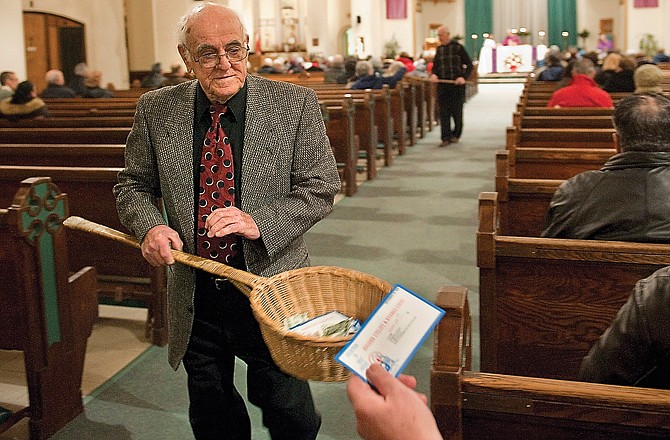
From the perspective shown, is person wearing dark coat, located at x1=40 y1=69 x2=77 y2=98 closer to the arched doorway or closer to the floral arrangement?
the arched doorway

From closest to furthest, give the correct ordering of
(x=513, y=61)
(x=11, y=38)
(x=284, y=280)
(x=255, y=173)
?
(x=284, y=280)
(x=255, y=173)
(x=11, y=38)
(x=513, y=61)

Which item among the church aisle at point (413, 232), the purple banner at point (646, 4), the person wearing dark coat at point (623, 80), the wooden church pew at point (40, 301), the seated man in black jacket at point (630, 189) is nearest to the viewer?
the seated man in black jacket at point (630, 189)

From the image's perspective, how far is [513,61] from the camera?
80.1 ft

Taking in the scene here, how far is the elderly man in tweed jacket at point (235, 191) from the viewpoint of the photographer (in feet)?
6.26

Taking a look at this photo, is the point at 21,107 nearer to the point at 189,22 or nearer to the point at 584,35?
the point at 189,22

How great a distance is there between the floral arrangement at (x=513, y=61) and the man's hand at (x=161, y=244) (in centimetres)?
2352

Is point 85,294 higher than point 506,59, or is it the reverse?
point 506,59

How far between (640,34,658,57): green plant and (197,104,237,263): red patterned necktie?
72.5ft

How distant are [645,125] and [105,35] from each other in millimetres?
15119

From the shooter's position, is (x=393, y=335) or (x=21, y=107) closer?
(x=393, y=335)

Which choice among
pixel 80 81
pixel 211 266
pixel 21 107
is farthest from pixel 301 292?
pixel 80 81

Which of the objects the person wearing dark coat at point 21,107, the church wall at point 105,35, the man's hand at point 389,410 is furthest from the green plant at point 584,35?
the man's hand at point 389,410

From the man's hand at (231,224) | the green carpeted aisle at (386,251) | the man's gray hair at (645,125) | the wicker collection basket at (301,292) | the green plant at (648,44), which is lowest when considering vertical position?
the green carpeted aisle at (386,251)

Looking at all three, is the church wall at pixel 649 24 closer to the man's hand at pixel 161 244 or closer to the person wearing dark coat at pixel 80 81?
the person wearing dark coat at pixel 80 81
